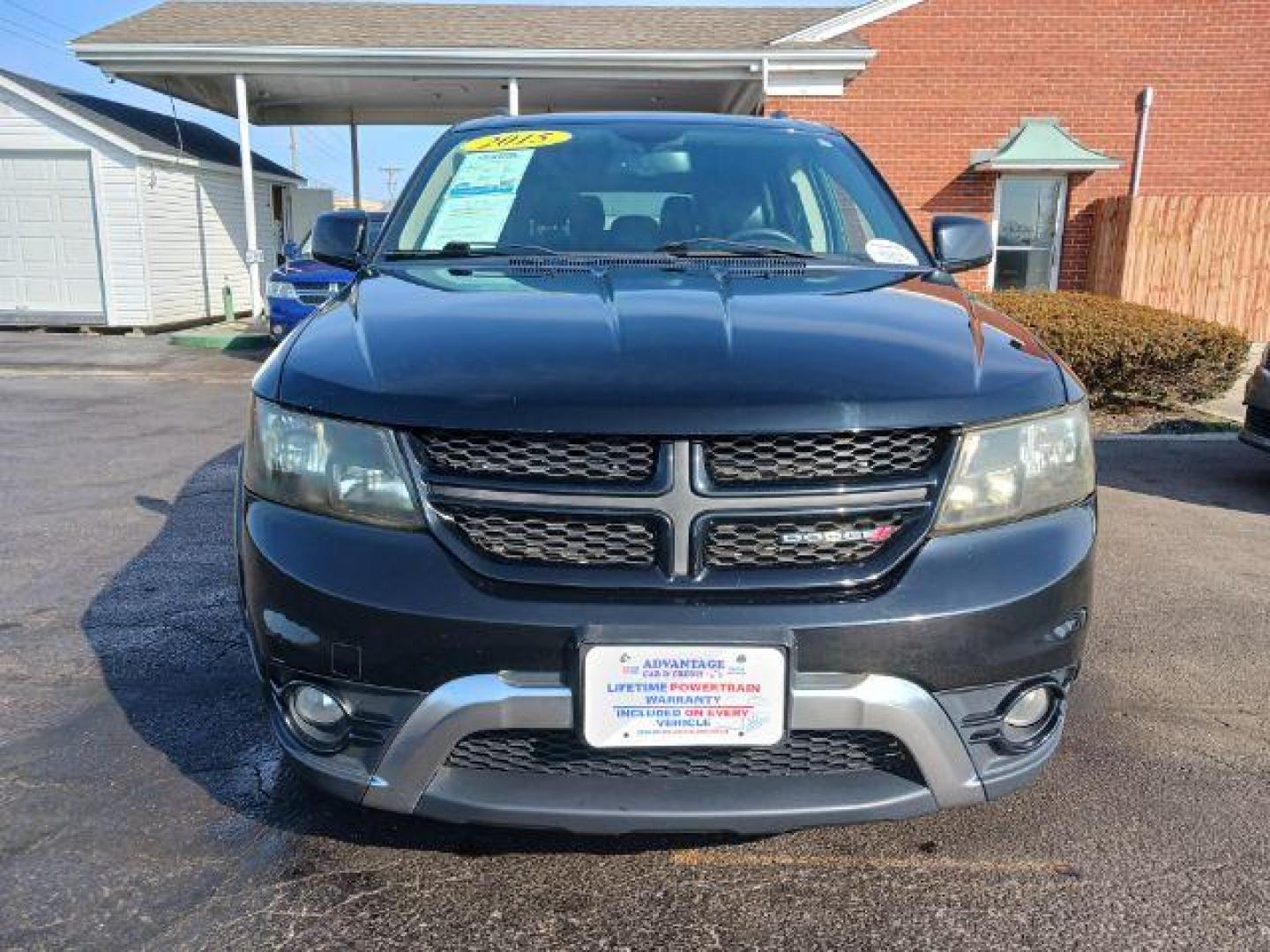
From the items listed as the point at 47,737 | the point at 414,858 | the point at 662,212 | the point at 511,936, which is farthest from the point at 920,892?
the point at 47,737

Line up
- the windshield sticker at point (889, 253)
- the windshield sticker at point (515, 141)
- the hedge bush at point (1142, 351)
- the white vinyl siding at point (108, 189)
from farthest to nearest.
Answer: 1. the white vinyl siding at point (108, 189)
2. the hedge bush at point (1142, 351)
3. the windshield sticker at point (515, 141)
4. the windshield sticker at point (889, 253)

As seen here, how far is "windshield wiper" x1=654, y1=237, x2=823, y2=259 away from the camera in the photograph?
281cm

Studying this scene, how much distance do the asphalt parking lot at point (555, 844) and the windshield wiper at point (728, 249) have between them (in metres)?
1.58

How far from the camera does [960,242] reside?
319 cm

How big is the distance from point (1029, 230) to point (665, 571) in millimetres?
13246

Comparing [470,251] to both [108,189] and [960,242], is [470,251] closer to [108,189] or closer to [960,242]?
[960,242]

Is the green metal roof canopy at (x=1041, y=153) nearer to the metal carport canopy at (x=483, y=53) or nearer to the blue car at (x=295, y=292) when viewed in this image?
the metal carport canopy at (x=483, y=53)

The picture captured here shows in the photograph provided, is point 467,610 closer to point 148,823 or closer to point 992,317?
point 148,823

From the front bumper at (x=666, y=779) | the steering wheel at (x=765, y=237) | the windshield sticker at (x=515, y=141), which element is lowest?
the front bumper at (x=666, y=779)

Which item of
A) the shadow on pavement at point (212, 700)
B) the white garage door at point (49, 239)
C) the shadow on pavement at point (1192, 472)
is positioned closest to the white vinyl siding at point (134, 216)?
the white garage door at point (49, 239)

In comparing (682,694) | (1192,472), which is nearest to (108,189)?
(1192,472)

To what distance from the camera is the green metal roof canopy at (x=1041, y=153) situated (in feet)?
41.1

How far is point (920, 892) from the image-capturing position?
2100 millimetres

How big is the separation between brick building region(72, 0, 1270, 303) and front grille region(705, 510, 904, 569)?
12.0 meters
